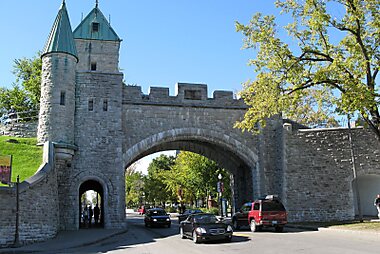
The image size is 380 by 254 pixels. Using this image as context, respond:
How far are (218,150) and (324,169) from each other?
7797 millimetres

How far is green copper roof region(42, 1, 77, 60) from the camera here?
2264 centimetres

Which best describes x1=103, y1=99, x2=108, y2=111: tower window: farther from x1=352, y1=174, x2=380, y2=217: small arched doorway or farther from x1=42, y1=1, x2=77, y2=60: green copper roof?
x1=352, y1=174, x2=380, y2=217: small arched doorway

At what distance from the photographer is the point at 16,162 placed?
65.3ft

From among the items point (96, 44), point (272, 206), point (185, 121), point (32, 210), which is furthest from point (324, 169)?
point (96, 44)

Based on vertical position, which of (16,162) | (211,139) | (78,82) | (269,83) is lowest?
(16,162)

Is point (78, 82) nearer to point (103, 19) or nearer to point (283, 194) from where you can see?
point (103, 19)

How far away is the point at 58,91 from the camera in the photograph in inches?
869

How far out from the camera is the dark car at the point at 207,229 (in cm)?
1404

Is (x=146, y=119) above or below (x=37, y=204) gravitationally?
above

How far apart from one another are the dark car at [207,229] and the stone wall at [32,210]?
6.49 metres

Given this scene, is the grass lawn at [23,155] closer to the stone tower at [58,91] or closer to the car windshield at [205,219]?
the stone tower at [58,91]

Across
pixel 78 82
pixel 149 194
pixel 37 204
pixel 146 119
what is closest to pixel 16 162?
pixel 37 204

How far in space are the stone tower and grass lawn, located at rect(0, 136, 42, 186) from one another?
89cm

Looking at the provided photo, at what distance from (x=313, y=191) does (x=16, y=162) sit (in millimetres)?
17787
